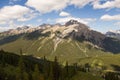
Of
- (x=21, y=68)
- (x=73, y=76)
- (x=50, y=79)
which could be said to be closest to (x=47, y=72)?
(x=50, y=79)

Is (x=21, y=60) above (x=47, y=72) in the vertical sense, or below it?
above

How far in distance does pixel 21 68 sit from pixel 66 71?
94.4 m

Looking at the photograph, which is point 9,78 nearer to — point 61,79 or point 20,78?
point 61,79

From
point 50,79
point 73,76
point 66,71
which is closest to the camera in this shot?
point 50,79

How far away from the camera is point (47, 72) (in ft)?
435

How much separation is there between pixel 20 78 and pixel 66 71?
92580 millimetres

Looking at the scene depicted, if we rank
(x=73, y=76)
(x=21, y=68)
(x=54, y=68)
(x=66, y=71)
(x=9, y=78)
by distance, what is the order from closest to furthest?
(x=21, y=68) < (x=54, y=68) < (x=9, y=78) < (x=66, y=71) < (x=73, y=76)

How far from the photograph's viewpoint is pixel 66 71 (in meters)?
178

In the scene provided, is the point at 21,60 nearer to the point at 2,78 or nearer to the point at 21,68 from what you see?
the point at 21,68

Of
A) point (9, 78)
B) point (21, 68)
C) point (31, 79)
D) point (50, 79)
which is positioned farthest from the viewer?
point (9, 78)

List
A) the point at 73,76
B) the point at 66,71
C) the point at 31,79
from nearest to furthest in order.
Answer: the point at 31,79 < the point at 66,71 < the point at 73,76

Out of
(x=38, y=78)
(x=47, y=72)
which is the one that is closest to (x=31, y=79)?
(x=47, y=72)

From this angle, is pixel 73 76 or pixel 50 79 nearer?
pixel 50 79

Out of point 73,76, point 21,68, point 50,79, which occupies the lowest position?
point 73,76
